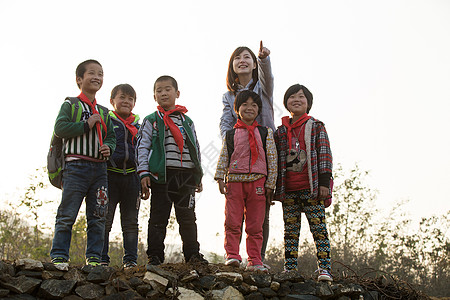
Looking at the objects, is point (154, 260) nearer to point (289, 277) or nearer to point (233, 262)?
point (233, 262)

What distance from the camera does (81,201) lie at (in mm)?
3619

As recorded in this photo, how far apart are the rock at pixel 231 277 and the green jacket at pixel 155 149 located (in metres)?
1.08

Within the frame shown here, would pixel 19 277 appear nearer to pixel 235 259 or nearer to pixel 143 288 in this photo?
pixel 143 288

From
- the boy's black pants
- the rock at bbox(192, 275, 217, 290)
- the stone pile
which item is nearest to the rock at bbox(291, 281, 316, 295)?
the stone pile

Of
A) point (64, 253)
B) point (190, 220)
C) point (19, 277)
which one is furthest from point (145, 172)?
point (19, 277)

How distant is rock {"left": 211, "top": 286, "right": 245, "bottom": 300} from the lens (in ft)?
10.9

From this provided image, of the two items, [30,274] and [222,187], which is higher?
[222,187]

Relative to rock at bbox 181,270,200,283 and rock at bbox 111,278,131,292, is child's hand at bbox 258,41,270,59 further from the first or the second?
rock at bbox 111,278,131,292

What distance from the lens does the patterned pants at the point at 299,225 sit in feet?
12.8

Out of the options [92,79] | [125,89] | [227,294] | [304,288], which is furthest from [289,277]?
[125,89]

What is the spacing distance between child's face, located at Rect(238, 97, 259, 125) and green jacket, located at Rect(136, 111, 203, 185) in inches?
22.5

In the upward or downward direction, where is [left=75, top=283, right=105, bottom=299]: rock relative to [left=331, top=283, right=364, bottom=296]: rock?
upward

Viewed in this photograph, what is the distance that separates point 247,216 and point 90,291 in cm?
163

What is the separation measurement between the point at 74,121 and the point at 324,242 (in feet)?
8.61
